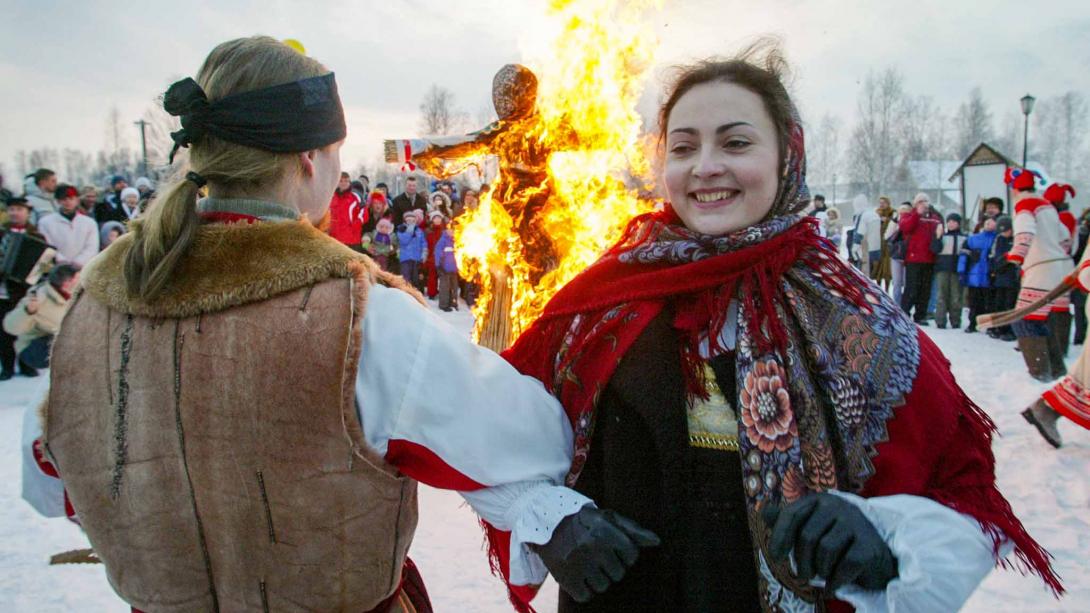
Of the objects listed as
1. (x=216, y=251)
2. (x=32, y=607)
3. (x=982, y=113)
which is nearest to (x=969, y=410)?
(x=216, y=251)

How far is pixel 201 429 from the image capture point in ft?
4.33

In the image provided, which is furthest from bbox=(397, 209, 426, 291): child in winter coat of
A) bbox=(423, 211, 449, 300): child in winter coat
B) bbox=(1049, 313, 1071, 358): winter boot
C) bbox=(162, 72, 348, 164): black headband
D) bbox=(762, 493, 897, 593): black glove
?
bbox=(762, 493, 897, 593): black glove

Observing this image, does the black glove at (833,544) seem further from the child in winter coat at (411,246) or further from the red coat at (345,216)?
the child in winter coat at (411,246)

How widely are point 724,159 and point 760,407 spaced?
60cm

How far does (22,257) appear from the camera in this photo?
7.19m

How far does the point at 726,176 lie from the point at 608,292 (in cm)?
41

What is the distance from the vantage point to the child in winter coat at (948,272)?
1148 centimetres

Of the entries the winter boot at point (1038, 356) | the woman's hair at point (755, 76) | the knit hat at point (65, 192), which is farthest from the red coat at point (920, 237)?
the knit hat at point (65, 192)

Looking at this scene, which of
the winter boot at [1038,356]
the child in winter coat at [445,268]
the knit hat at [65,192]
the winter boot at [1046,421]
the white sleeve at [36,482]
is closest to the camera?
the white sleeve at [36,482]

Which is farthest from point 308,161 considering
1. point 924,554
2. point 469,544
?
point 469,544

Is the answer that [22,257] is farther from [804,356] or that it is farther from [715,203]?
[804,356]

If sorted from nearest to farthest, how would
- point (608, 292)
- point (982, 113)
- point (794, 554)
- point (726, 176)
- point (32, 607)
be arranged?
point (794, 554), point (726, 176), point (608, 292), point (32, 607), point (982, 113)

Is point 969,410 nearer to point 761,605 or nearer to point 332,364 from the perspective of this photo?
point 761,605

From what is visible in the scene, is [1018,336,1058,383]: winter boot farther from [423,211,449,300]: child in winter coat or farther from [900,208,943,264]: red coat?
[423,211,449,300]: child in winter coat
